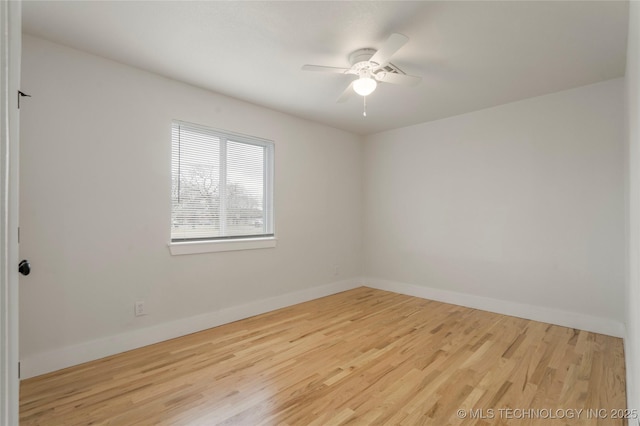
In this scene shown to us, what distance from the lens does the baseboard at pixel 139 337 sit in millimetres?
2289

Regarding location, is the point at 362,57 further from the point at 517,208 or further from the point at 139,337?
the point at 139,337

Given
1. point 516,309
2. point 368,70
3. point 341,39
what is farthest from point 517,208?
point 341,39

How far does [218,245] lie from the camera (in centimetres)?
331

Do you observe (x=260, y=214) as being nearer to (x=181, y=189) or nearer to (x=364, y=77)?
(x=181, y=189)

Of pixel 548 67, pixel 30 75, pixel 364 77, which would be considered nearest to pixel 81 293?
pixel 30 75

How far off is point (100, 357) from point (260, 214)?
6.79 feet

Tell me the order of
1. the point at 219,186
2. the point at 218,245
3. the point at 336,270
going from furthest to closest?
the point at 336,270 < the point at 219,186 < the point at 218,245

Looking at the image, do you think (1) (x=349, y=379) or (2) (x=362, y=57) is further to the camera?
(2) (x=362, y=57)

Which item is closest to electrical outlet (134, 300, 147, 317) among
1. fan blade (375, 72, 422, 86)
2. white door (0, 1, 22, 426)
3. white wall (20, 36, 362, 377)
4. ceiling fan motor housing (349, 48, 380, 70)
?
white wall (20, 36, 362, 377)

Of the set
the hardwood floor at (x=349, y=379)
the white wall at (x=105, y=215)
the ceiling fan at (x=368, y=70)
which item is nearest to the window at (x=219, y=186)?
the white wall at (x=105, y=215)

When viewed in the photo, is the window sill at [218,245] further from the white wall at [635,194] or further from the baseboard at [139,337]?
the white wall at [635,194]

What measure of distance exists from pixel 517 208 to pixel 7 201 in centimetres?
417

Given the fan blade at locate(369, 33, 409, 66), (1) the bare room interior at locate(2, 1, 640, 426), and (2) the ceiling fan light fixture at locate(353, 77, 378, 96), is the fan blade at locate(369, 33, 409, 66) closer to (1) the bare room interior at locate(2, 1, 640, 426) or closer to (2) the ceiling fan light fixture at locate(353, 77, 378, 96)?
(1) the bare room interior at locate(2, 1, 640, 426)

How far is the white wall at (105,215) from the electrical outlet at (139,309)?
4 cm
